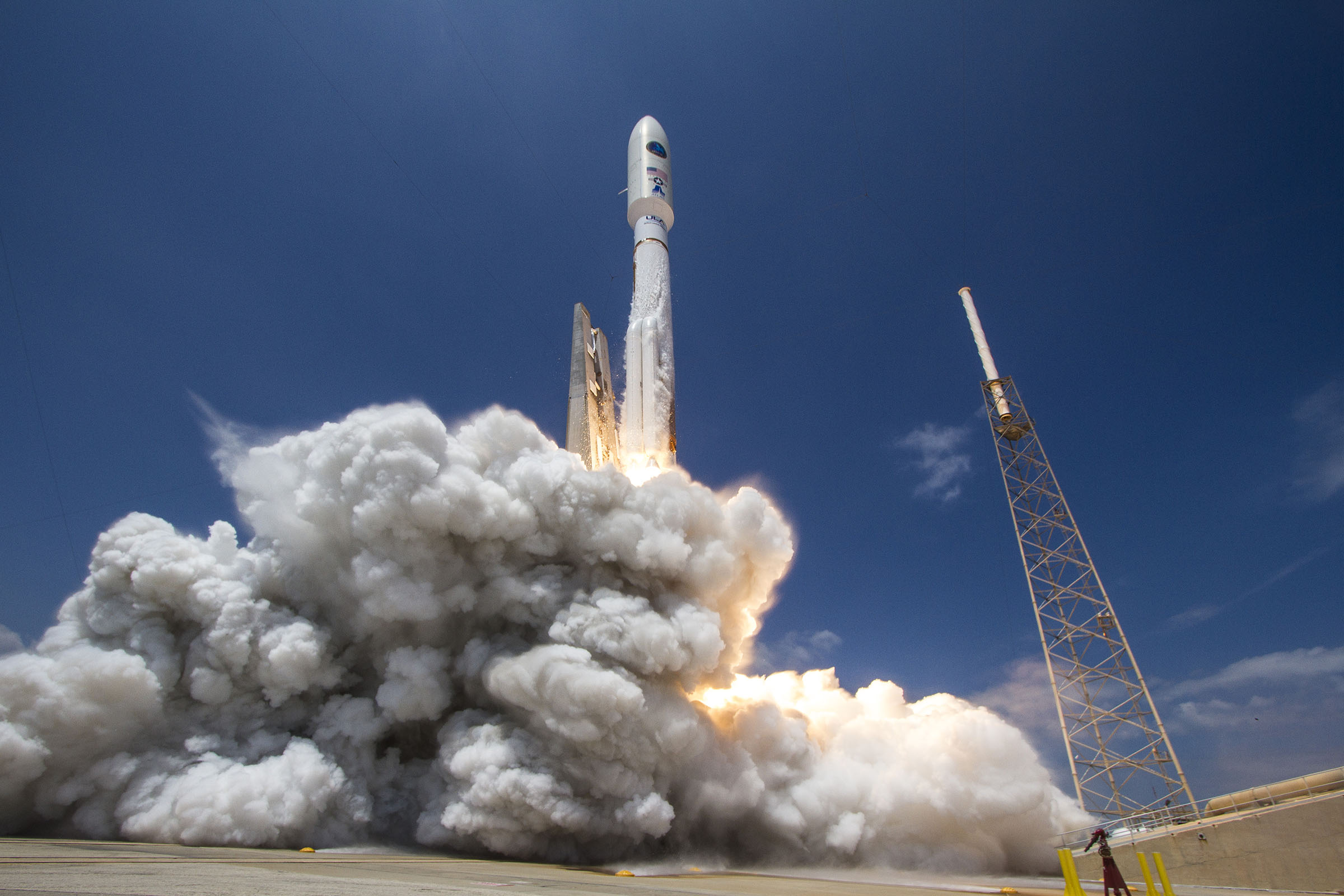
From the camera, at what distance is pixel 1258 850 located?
15.2m

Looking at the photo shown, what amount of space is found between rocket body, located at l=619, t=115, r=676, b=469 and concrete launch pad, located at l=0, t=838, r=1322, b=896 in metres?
13.4

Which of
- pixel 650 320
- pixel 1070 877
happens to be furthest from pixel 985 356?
pixel 1070 877

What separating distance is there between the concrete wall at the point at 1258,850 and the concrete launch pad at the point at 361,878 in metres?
1.06

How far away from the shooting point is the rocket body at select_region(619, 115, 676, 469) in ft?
79.2

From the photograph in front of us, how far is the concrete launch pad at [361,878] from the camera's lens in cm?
612

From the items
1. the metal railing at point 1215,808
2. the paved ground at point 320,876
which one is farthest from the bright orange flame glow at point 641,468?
the metal railing at point 1215,808

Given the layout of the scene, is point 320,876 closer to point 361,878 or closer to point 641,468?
point 361,878

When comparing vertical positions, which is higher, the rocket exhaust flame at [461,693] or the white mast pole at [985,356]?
the white mast pole at [985,356]

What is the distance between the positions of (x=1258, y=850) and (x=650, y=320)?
868 inches

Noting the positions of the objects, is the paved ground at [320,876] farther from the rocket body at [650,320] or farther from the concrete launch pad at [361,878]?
the rocket body at [650,320]

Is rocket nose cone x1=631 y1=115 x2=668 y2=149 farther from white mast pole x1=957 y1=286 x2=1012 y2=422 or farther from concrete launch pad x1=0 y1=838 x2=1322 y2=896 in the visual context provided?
concrete launch pad x1=0 y1=838 x2=1322 y2=896

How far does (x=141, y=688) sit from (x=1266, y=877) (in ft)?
85.3

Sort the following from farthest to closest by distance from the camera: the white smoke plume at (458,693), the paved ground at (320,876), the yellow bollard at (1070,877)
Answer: the white smoke plume at (458,693), the yellow bollard at (1070,877), the paved ground at (320,876)

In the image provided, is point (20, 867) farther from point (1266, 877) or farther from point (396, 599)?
point (1266, 877)
